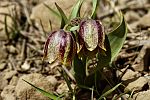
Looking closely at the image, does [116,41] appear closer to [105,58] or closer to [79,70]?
[105,58]

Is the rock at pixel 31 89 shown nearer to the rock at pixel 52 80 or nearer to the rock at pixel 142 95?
the rock at pixel 52 80

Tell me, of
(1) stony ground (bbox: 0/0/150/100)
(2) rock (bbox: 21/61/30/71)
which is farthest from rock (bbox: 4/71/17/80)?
(2) rock (bbox: 21/61/30/71)

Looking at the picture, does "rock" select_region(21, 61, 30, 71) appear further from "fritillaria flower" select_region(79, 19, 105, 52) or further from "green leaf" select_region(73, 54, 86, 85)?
"fritillaria flower" select_region(79, 19, 105, 52)

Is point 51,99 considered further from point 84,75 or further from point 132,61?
point 132,61

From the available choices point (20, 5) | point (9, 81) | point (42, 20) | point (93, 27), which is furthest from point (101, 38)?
point (20, 5)

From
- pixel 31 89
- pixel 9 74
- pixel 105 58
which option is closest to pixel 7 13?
pixel 9 74

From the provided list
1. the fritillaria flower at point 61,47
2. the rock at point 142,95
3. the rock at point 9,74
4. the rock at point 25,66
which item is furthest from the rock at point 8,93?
the rock at point 142,95
